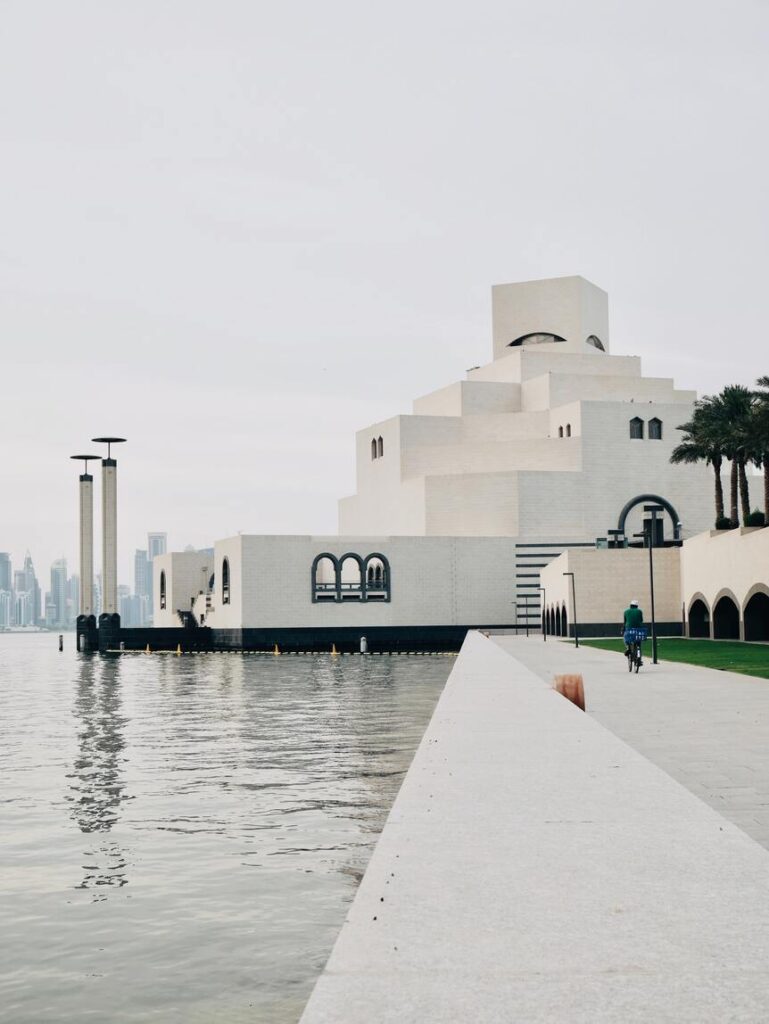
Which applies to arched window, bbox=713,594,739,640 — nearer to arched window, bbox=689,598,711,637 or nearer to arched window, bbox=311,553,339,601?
arched window, bbox=689,598,711,637

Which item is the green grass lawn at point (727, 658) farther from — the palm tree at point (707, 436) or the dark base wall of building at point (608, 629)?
the palm tree at point (707, 436)

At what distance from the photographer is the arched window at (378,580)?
76.9 m

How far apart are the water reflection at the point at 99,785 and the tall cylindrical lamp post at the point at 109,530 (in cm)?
4402

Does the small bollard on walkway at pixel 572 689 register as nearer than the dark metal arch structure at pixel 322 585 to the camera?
Yes

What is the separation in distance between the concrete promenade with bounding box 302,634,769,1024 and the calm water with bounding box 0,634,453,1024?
43.8 inches

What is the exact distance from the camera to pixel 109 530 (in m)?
78.2

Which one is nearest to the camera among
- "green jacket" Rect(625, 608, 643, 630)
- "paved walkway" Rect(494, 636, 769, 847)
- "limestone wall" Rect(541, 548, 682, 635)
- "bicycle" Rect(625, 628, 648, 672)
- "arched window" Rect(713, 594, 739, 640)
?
"paved walkway" Rect(494, 636, 769, 847)

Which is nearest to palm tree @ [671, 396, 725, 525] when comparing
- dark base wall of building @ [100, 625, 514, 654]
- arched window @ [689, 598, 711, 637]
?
arched window @ [689, 598, 711, 637]

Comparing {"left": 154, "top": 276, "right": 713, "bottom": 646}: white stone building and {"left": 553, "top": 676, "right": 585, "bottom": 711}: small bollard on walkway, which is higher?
{"left": 154, "top": 276, "right": 713, "bottom": 646}: white stone building

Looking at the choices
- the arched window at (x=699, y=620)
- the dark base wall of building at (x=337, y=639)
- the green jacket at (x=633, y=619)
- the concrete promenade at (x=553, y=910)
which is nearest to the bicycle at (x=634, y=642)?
the green jacket at (x=633, y=619)

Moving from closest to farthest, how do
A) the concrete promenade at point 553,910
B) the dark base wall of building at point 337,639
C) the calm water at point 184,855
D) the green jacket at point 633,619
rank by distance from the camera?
the concrete promenade at point 553,910 < the calm water at point 184,855 < the green jacket at point 633,619 < the dark base wall of building at point 337,639

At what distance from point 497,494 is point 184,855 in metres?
69.1

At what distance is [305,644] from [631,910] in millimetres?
70831

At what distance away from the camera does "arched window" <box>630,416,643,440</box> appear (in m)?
80.1
